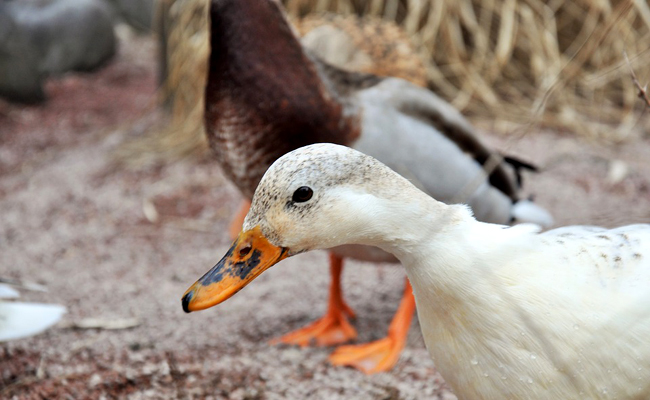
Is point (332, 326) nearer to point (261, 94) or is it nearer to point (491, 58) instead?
point (261, 94)

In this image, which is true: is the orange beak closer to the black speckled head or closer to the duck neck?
the black speckled head

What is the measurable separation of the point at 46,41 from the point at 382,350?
4.29m

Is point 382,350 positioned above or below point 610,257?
below

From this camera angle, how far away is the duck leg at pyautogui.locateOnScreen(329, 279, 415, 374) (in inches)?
84.0

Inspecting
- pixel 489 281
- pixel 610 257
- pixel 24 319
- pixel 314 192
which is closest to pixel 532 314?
pixel 489 281

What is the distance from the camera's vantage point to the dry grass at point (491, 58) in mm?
4066

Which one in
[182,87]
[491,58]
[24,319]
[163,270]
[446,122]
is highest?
[446,122]

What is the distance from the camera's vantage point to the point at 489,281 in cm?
120

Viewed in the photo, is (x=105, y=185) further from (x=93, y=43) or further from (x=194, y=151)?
(x=93, y=43)

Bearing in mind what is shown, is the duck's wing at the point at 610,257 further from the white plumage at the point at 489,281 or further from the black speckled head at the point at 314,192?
the black speckled head at the point at 314,192

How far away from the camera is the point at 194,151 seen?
13.3 feet

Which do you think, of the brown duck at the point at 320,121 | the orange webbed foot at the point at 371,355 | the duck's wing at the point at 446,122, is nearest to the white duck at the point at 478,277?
the brown duck at the point at 320,121

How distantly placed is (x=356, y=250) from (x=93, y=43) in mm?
4465

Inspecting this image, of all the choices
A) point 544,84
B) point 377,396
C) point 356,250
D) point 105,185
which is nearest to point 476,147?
point 356,250
